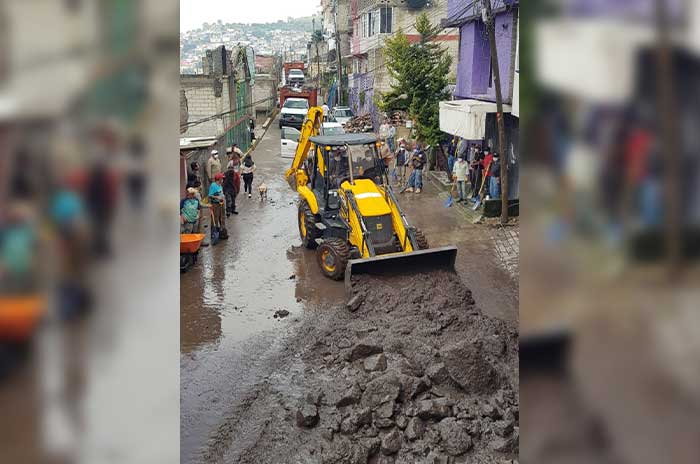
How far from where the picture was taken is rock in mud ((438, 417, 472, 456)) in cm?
521

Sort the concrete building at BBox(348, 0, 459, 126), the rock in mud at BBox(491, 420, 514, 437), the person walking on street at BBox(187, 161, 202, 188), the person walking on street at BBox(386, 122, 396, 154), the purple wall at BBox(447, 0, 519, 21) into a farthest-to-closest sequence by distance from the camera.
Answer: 1. the concrete building at BBox(348, 0, 459, 126)
2. the person walking on street at BBox(386, 122, 396, 154)
3. the purple wall at BBox(447, 0, 519, 21)
4. the person walking on street at BBox(187, 161, 202, 188)
5. the rock in mud at BBox(491, 420, 514, 437)

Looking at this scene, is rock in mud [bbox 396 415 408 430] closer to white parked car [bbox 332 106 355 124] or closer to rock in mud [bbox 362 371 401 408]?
rock in mud [bbox 362 371 401 408]

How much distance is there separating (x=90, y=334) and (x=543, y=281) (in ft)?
2.61

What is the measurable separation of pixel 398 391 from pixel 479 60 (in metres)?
14.3

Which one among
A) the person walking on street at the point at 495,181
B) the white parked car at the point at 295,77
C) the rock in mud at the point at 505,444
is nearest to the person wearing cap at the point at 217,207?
the person walking on street at the point at 495,181

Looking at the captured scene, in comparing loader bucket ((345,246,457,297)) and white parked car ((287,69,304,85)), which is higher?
white parked car ((287,69,304,85))

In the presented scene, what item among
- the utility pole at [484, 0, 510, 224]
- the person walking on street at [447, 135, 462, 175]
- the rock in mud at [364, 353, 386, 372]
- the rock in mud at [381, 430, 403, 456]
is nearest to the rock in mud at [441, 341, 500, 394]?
the rock in mud at [364, 353, 386, 372]

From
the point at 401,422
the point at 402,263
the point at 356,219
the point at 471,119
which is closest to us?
the point at 401,422

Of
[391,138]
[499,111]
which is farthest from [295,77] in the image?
[499,111]

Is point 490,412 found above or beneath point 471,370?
beneath

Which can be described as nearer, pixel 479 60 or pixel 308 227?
pixel 308 227

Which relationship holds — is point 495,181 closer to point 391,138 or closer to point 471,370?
point 471,370

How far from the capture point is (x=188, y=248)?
34.7ft

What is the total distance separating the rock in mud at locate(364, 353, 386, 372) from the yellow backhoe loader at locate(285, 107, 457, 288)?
8.30 ft
